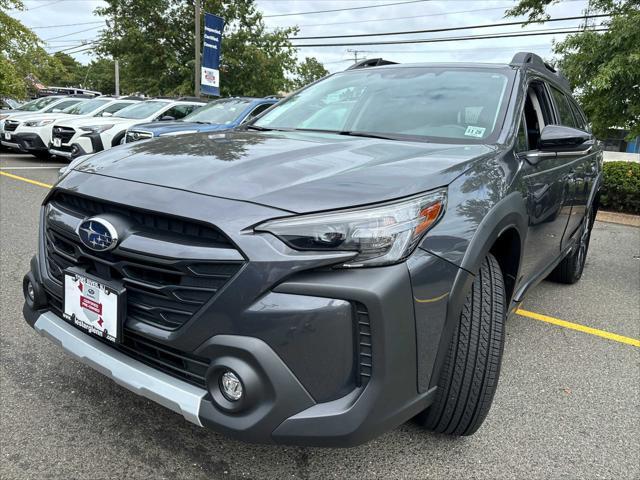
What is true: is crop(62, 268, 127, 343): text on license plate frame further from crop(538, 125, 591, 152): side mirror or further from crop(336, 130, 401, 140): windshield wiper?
crop(538, 125, 591, 152): side mirror

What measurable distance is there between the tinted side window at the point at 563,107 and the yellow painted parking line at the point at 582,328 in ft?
4.50

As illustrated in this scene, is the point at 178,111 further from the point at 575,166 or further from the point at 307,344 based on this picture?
the point at 307,344

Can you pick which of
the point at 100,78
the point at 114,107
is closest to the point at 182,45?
the point at 114,107

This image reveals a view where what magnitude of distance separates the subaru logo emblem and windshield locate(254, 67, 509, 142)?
4.62 feet

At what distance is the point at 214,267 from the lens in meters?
1.62

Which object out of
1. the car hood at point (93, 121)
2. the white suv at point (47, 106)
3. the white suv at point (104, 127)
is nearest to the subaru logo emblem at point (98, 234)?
the white suv at point (104, 127)

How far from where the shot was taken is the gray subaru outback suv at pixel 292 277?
5.09 ft

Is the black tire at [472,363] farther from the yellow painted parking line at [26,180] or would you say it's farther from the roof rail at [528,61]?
the yellow painted parking line at [26,180]

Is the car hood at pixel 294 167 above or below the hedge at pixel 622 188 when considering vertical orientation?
above

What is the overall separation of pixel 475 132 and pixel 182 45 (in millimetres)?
23774

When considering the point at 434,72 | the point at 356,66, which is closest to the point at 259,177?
the point at 434,72

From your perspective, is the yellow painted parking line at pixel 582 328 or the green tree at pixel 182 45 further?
the green tree at pixel 182 45

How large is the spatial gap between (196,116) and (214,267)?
8.32 m

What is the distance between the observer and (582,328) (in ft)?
12.0
